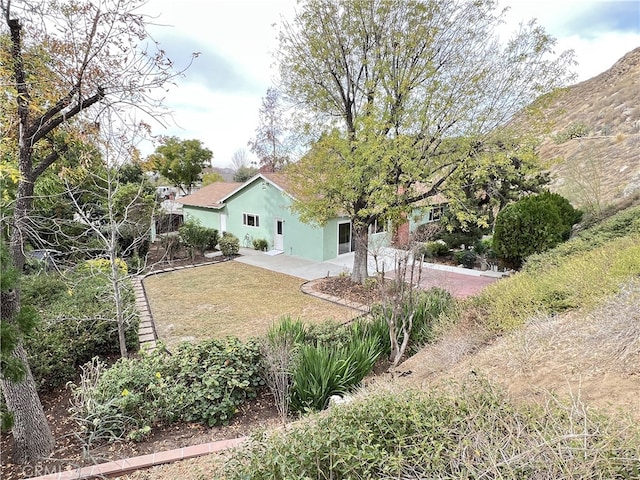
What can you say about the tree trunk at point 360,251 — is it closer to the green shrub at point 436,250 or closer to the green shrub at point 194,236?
the green shrub at point 436,250

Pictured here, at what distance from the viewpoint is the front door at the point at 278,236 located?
772 inches

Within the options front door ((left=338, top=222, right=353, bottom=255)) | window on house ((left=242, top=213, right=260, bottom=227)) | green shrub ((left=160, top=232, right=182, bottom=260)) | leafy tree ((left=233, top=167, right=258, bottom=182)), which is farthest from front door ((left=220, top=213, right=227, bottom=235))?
leafy tree ((left=233, top=167, right=258, bottom=182))

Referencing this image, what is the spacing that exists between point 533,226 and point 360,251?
6637 millimetres

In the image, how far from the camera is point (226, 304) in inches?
452

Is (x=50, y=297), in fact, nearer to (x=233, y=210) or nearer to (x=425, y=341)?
(x=425, y=341)

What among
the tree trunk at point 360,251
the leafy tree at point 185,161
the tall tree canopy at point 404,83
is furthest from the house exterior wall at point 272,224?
the leafy tree at point 185,161

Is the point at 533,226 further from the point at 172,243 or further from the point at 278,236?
the point at 172,243

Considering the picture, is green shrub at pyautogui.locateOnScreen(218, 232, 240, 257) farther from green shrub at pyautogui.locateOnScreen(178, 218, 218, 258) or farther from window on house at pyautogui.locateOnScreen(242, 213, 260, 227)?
window on house at pyautogui.locateOnScreen(242, 213, 260, 227)

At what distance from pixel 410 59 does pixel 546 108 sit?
4498mm

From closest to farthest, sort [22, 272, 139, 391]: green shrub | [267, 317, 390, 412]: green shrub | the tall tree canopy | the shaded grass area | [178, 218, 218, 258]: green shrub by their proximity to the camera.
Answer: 1. [267, 317, 390, 412]: green shrub
2. [22, 272, 139, 391]: green shrub
3. the shaded grass area
4. the tall tree canopy
5. [178, 218, 218, 258]: green shrub

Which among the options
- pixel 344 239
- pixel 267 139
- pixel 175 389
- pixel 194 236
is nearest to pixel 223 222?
pixel 194 236

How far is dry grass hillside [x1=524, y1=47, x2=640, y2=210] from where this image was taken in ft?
42.9

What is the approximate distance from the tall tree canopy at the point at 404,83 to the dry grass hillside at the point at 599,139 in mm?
1832

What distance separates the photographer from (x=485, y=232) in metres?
19.8
